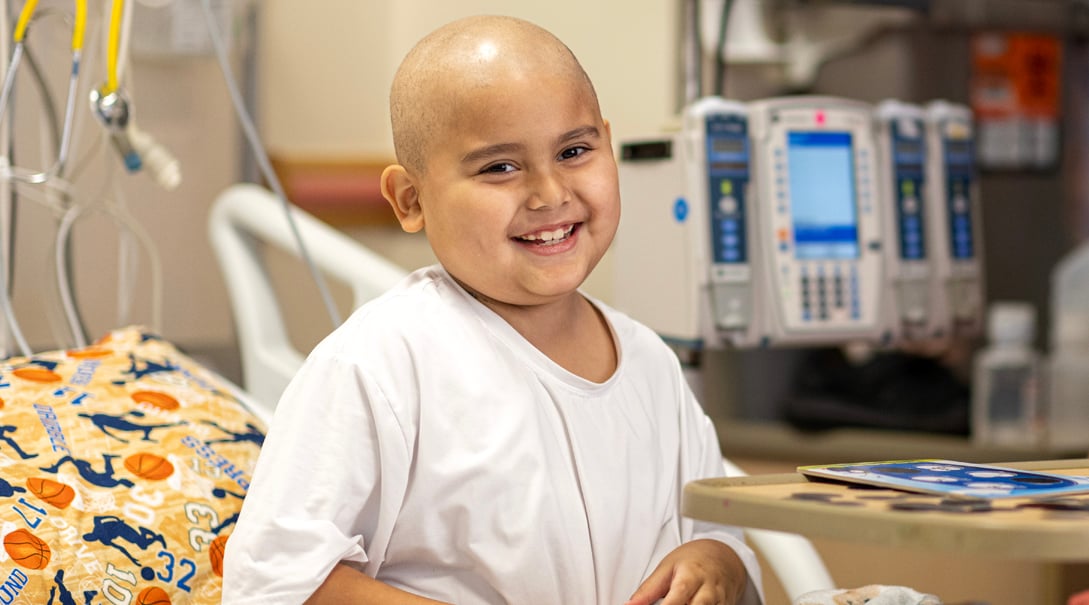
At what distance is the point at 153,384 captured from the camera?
1594 millimetres

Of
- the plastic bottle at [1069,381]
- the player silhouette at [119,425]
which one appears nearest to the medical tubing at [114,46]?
the player silhouette at [119,425]

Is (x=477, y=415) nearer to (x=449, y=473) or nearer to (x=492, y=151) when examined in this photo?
(x=449, y=473)

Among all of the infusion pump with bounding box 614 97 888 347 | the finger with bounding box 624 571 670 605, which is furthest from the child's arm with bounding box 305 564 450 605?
the infusion pump with bounding box 614 97 888 347

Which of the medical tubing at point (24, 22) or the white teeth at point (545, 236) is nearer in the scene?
the white teeth at point (545, 236)

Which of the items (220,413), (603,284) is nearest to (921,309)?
(603,284)

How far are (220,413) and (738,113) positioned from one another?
1.03m

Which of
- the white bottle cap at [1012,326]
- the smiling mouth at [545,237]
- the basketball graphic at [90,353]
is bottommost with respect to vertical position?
the white bottle cap at [1012,326]

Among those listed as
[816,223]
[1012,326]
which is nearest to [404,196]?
[816,223]

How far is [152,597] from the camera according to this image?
1.36 metres

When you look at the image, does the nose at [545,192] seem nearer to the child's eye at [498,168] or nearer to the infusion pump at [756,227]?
the child's eye at [498,168]

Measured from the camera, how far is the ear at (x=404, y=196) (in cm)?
125

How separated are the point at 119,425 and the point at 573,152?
658 mm

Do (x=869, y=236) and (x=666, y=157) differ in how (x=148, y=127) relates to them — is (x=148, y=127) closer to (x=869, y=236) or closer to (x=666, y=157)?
(x=666, y=157)

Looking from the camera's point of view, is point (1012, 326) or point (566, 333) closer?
point (566, 333)
